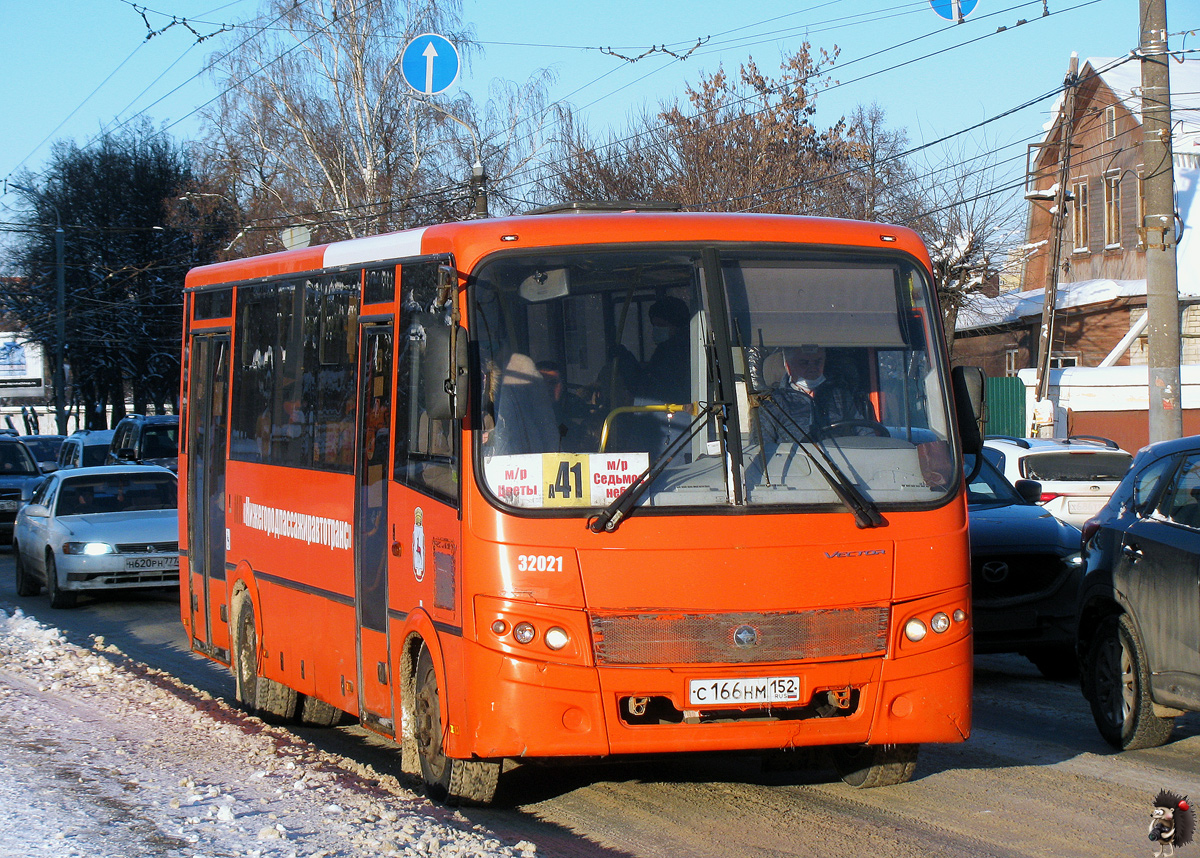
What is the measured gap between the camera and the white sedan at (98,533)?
16.5 meters

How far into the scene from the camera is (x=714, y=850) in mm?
5883

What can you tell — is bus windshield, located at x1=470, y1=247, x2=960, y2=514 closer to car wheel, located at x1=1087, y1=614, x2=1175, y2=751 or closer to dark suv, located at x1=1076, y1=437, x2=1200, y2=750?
dark suv, located at x1=1076, y1=437, x2=1200, y2=750

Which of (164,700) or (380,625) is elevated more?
(380,625)

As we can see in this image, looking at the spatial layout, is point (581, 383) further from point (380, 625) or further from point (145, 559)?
point (145, 559)

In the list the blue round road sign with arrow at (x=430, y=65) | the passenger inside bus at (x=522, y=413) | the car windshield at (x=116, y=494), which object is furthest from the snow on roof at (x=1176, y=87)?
the passenger inside bus at (x=522, y=413)

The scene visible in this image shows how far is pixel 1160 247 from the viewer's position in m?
15.3

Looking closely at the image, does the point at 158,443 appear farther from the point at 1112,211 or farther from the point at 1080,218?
the point at 1080,218

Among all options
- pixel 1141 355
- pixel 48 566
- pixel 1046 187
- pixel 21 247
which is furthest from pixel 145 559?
pixel 21 247

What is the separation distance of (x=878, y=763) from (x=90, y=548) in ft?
39.4

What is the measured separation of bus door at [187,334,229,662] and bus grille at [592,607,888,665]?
16.0ft

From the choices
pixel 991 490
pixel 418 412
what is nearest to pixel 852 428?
pixel 418 412

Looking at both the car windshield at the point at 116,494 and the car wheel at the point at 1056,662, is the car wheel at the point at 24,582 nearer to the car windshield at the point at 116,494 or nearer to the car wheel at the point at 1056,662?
the car windshield at the point at 116,494

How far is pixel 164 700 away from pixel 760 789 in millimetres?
4728

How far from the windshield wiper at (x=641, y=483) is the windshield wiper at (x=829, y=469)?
8.9 inches
